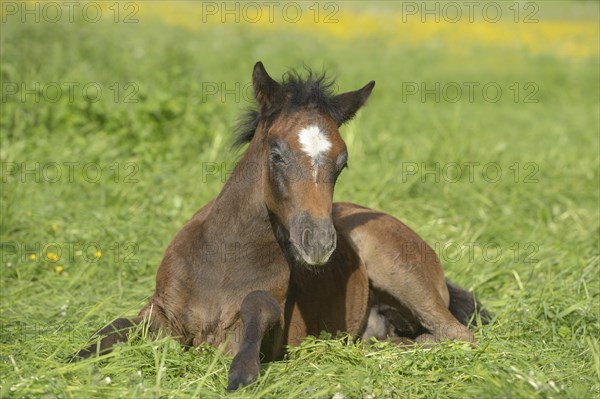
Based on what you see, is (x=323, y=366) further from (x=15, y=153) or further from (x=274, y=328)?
(x=15, y=153)

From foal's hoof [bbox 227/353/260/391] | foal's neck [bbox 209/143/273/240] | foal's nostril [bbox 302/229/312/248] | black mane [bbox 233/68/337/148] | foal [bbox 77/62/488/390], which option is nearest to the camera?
foal's hoof [bbox 227/353/260/391]

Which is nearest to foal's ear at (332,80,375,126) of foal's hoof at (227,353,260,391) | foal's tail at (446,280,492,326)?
foal's hoof at (227,353,260,391)

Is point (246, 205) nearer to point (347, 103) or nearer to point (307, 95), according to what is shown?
point (307, 95)

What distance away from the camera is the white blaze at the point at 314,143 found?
168 inches

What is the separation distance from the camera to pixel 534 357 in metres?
4.73

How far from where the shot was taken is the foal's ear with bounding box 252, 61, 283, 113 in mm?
4535

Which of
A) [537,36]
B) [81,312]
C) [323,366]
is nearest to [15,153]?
[81,312]

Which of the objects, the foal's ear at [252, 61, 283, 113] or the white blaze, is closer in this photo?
the white blaze

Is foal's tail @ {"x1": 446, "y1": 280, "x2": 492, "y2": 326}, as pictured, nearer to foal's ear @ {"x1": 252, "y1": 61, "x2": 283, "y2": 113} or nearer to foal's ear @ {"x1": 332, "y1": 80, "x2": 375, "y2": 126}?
foal's ear @ {"x1": 332, "y1": 80, "x2": 375, "y2": 126}

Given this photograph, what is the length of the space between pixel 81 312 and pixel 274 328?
5.60 ft

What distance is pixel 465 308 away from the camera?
5.88m

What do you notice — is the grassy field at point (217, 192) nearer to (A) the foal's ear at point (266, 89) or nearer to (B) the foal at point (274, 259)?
(B) the foal at point (274, 259)

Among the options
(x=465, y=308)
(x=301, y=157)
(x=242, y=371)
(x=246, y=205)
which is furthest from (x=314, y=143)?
(x=465, y=308)

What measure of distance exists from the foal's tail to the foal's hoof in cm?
215
